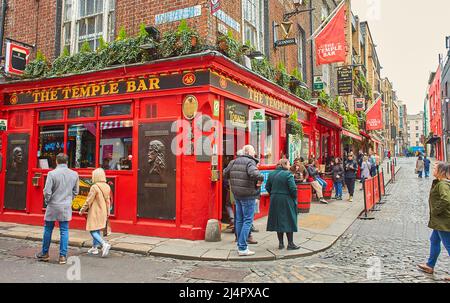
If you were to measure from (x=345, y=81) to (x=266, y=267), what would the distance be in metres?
16.4

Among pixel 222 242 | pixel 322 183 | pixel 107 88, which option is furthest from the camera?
pixel 322 183

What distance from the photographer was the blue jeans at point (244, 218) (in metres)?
6.21

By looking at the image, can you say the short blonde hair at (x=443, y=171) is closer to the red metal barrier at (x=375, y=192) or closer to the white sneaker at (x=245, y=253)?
the white sneaker at (x=245, y=253)

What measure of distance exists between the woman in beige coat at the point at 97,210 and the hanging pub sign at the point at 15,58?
19.3ft

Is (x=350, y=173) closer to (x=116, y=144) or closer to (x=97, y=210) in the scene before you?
(x=116, y=144)

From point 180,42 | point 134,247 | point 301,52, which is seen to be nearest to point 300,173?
point 180,42

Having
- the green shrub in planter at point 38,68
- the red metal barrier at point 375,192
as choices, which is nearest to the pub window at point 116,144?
the green shrub in planter at point 38,68

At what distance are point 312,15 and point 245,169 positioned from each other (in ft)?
41.6

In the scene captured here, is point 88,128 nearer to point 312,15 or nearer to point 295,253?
point 295,253

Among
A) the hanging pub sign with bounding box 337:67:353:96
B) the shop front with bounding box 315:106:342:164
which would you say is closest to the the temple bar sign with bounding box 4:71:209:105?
the shop front with bounding box 315:106:342:164

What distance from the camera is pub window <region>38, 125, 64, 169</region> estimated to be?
A: 965cm

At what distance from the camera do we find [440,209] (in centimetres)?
491

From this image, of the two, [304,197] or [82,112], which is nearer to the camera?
[82,112]
